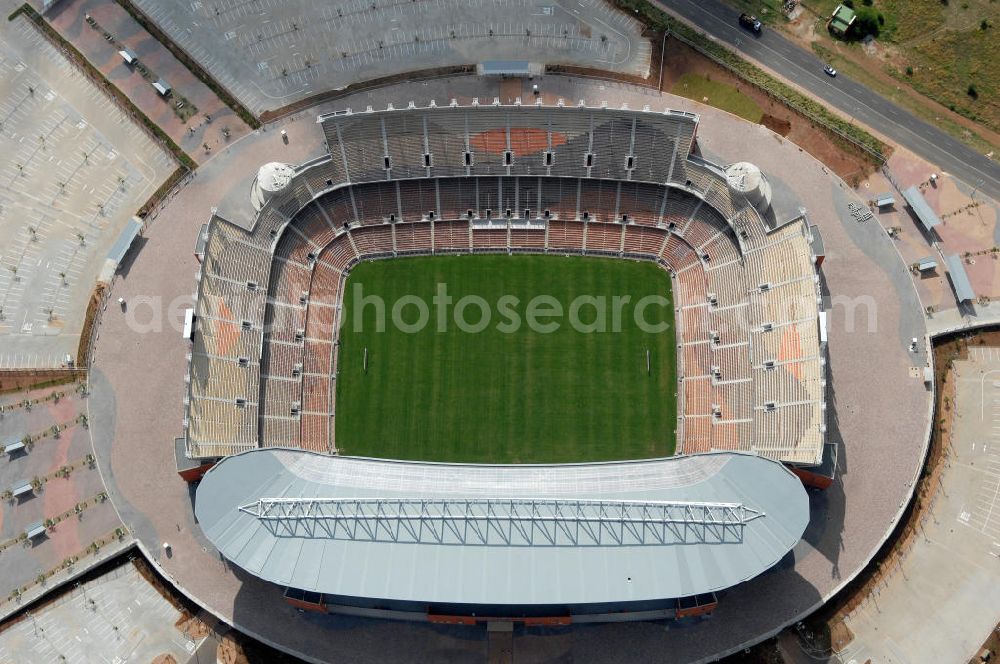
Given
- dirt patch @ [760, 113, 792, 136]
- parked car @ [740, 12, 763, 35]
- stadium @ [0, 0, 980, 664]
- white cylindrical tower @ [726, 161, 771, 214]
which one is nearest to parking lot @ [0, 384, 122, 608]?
stadium @ [0, 0, 980, 664]

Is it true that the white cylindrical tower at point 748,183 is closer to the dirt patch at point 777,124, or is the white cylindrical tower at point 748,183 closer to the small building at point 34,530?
the dirt patch at point 777,124

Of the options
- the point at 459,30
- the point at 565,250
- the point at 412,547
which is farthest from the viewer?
the point at 459,30

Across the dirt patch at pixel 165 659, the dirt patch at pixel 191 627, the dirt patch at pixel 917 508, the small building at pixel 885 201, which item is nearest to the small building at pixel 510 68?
the small building at pixel 885 201

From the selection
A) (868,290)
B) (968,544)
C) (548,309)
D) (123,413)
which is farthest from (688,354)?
(123,413)

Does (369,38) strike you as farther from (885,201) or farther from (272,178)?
(885,201)

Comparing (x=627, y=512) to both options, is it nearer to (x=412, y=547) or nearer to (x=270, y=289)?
(x=412, y=547)
